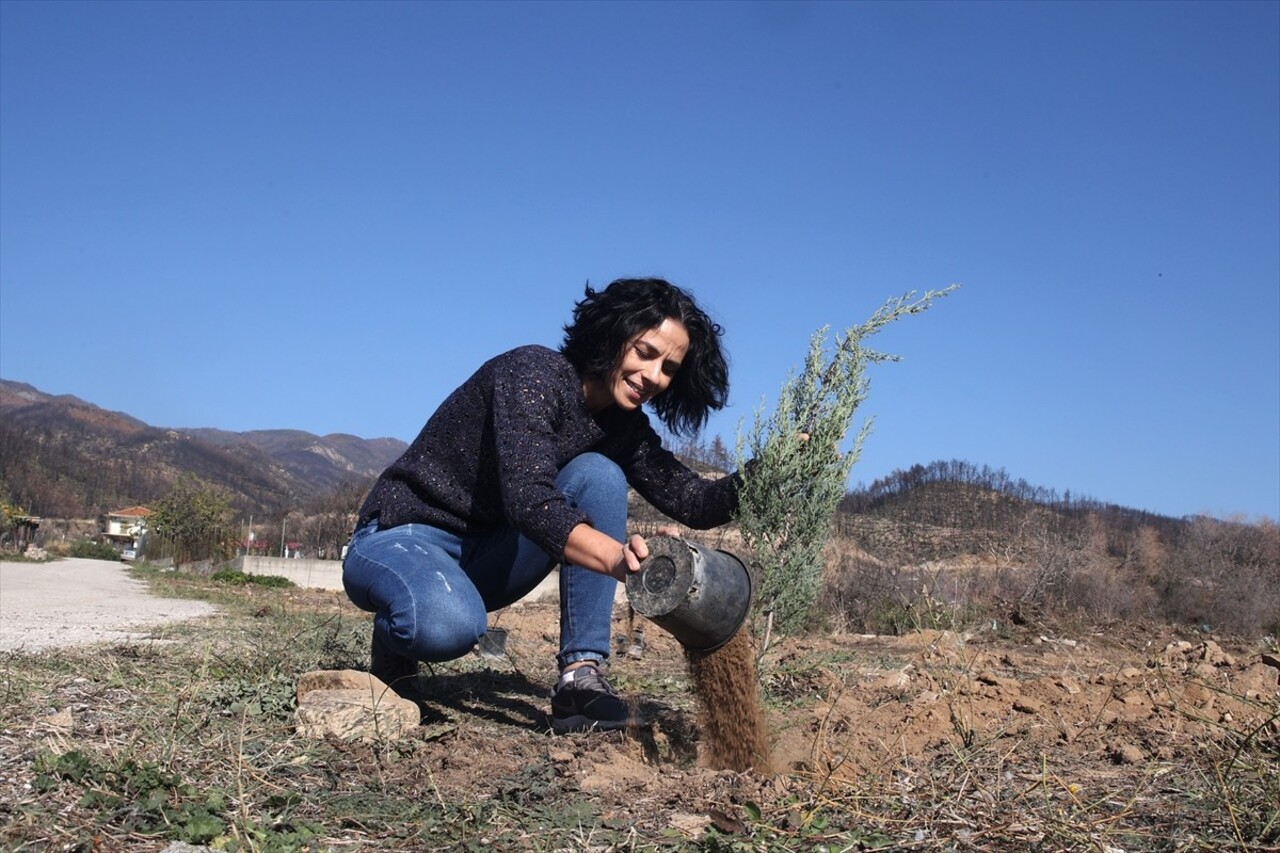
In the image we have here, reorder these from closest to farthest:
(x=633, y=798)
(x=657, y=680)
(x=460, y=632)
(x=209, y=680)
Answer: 1. (x=633, y=798)
2. (x=460, y=632)
3. (x=209, y=680)
4. (x=657, y=680)

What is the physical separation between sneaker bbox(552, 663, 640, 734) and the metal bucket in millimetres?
669

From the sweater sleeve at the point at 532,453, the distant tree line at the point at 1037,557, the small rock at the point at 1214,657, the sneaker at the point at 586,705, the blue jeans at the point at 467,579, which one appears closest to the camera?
the sweater sleeve at the point at 532,453

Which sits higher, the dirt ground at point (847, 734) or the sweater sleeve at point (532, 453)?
the sweater sleeve at point (532, 453)

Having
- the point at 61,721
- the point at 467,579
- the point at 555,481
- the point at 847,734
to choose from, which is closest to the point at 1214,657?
the point at 847,734

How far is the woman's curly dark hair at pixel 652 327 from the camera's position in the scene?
3.52 metres

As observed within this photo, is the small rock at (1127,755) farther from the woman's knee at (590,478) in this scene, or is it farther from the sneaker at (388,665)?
the sneaker at (388,665)

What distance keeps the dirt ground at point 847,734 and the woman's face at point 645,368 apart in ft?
3.64

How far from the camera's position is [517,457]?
3.11 m

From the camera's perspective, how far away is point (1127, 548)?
59.6ft

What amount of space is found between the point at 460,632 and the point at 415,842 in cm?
110

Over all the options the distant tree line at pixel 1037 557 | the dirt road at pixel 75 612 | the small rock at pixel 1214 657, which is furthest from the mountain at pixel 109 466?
the small rock at pixel 1214 657

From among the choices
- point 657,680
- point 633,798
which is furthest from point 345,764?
point 657,680

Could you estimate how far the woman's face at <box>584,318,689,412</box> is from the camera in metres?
3.51

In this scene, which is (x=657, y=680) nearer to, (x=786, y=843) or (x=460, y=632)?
(x=460, y=632)
